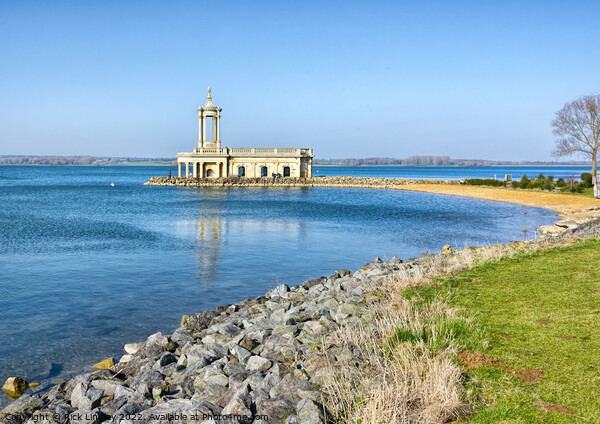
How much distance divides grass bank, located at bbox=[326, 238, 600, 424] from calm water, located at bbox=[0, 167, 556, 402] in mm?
5985

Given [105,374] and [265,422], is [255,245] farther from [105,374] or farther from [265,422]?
[265,422]

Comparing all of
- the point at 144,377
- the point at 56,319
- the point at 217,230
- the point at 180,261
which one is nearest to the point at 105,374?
the point at 144,377

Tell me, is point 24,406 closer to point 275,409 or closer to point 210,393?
point 210,393

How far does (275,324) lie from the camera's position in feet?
32.9

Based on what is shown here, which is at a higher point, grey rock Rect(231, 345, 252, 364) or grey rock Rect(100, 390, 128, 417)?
grey rock Rect(231, 345, 252, 364)

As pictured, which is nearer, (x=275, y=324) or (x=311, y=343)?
(x=311, y=343)

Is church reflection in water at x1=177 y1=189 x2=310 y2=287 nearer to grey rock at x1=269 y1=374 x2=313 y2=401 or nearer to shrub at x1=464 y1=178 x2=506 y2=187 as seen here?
grey rock at x1=269 y1=374 x2=313 y2=401

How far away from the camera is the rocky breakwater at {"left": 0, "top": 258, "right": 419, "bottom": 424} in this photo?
5941mm

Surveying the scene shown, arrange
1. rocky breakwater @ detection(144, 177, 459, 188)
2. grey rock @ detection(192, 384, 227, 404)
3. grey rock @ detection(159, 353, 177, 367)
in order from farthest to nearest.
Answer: rocky breakwater @ detection(144, 177, 459, 188) < grey rock @ detection(159, 353, 177, 367) < grey rock @ detection(192, 384, 227, 404)

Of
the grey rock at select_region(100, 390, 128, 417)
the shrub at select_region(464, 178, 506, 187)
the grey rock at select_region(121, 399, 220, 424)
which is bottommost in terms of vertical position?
the grey rock at select_region(100, 390, 128, 417)

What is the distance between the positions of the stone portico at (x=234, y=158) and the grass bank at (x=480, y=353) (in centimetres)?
6727

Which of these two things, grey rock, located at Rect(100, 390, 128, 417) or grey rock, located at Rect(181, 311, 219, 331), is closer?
grey rock, located at Rect(100, 390, 128, 417)

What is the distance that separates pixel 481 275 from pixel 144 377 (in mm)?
7713

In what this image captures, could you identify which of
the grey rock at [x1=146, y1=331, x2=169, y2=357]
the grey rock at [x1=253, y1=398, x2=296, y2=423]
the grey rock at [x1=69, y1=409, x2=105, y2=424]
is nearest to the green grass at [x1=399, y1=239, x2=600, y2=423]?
the grey rock at [x1=253, y1=398, x2=296, y2=423]
